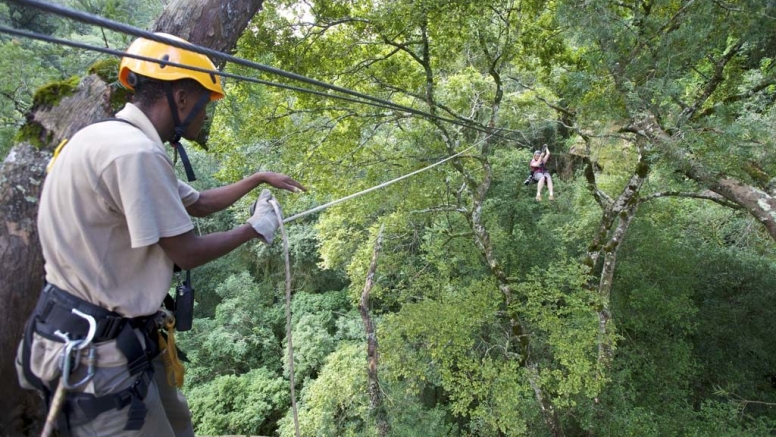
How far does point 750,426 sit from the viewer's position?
6.80m

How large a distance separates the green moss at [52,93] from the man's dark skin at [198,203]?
33.1 inches

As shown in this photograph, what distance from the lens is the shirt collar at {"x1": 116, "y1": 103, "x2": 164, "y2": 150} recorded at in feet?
4.45

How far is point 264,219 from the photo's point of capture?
1499 millimetres

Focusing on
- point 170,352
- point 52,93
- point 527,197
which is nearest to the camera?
point 170,352

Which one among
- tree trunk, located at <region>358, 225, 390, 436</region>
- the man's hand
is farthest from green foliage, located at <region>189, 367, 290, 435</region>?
the man's hand

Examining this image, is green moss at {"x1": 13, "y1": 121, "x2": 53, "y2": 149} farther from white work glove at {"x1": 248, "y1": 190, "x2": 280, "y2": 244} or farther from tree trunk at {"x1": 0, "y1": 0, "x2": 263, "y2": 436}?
white work glove at {"x1": 248, "y1": 190, "x2": 280, "y2": 244}

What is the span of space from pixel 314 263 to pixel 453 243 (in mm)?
8476

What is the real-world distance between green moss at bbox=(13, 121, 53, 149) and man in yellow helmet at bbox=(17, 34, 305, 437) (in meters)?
0.73

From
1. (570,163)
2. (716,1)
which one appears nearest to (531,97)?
(570,163)

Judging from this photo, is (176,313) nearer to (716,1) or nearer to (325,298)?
(716,1)

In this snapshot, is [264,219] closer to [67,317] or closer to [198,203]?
[198,203]

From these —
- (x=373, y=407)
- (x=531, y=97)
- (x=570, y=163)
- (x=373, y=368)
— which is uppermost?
(x=531, y=97)

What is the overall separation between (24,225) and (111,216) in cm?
80

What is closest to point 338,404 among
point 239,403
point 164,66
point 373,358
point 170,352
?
point 373,358
